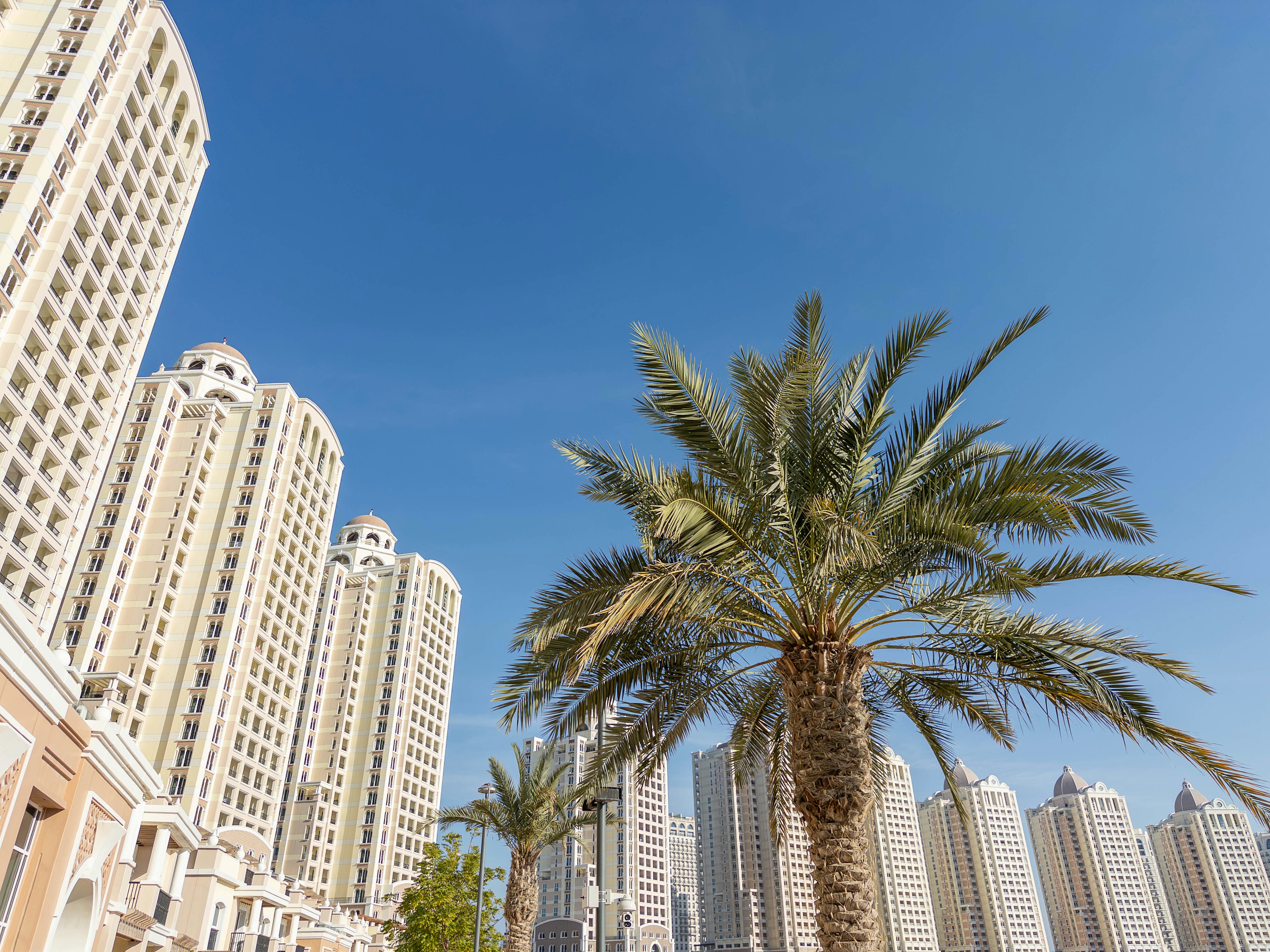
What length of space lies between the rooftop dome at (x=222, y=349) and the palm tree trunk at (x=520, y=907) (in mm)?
71660

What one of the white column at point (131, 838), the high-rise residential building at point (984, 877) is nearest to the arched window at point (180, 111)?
the white column at point (131, 838)

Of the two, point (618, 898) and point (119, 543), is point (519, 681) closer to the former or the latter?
point (618, 898)

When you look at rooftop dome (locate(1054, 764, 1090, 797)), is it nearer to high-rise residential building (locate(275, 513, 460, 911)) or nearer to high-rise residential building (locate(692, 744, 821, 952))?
high-rise residential building (locate(692, 744, 821, 952))

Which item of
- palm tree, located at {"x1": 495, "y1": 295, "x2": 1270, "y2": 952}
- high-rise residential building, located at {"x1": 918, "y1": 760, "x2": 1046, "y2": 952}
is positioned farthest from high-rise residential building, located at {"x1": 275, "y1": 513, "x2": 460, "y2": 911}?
high-rise residential building, located at {"x1": 918, "y1": 760, "x2": 1046, "y2": 952}

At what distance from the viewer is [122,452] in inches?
2817

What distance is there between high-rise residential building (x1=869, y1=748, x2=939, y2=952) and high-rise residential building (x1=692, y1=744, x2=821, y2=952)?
1214 centimetres

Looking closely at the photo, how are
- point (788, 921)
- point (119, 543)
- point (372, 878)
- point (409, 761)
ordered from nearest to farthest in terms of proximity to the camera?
point (119, 543) < point (372, 878) < point (409, 761) < point (788, 921)

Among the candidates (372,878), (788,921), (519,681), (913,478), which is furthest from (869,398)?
(788,921)

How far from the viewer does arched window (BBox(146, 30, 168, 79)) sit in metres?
52.3

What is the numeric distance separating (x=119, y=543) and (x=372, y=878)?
42.2m

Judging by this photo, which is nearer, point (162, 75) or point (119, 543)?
point (162, 75)

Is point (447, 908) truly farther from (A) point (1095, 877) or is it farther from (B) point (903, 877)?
(A) point (1095, 877)

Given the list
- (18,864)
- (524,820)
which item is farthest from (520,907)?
A: (18,864)

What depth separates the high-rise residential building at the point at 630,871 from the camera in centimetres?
11625
